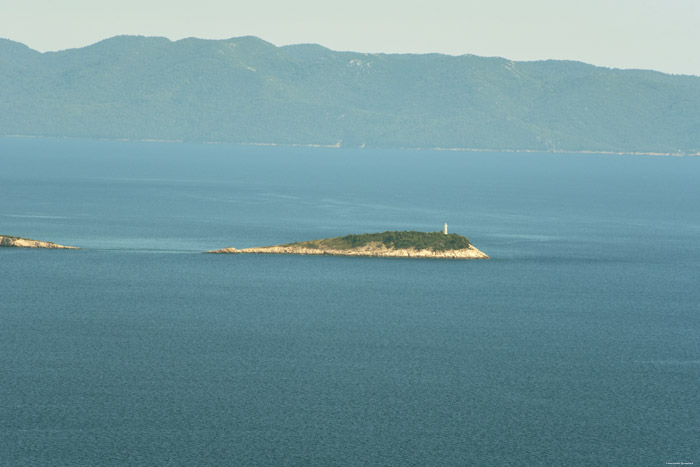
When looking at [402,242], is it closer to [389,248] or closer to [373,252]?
[389,248]

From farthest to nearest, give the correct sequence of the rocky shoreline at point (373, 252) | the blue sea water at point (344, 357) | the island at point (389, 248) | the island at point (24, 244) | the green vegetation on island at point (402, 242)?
the island at point (24, 244) → the green vegetation on island at point (402, 242) → the island at point (389, 248) → the rocky shoreline at point (373, 252) → the blue sea water at point (344, 357)

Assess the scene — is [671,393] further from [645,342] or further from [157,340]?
[157,340]

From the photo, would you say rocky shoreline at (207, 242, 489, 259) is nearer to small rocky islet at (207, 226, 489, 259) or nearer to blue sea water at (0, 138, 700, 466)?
small rocky islet at (207, 226, 489, 259)

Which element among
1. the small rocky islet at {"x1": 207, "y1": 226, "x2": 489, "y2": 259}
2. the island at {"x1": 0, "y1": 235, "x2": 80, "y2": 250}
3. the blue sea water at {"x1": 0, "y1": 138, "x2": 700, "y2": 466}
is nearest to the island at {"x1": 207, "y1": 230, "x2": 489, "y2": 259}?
the small rocky islet at {"x1": 207, "y1": 226, "x2": 489, "y2": 259}

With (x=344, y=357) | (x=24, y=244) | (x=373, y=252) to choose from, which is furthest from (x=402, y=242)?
(x=344, y=357)

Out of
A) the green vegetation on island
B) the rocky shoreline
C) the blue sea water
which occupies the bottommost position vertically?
the blue sea water

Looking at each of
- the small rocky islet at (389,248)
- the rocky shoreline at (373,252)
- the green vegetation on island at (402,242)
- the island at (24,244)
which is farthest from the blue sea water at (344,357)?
the green vegetation on island at (402,242)

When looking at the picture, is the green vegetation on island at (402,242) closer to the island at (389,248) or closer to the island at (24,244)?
the island at (389,248)
